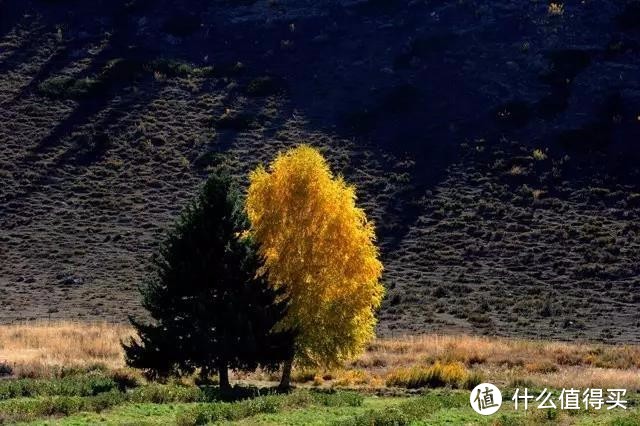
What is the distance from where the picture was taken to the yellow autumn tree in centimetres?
2353

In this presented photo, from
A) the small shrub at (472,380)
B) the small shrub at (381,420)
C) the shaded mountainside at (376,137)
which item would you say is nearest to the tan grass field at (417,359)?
the small shrub at (472,380)

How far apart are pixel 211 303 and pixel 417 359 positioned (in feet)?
38.2

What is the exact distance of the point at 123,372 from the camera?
24.0 meters

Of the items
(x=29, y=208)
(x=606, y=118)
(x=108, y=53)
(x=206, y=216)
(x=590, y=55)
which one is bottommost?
(x=206, y=216)

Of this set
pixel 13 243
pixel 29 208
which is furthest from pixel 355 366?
pixel 29 208

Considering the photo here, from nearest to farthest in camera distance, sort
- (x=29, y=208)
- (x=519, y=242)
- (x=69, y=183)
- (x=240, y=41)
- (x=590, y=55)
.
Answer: (x=519, y=242) < (x=29, y=208) < (x=69, y=183) < (x=590, y=55) < (x=240, y=41)

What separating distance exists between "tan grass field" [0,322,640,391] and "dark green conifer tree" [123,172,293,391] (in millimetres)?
4906

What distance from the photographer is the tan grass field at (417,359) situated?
999 inches

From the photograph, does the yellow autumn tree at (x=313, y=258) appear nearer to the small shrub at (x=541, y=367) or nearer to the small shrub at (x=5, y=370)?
the small shrub at (x=541, y=367)

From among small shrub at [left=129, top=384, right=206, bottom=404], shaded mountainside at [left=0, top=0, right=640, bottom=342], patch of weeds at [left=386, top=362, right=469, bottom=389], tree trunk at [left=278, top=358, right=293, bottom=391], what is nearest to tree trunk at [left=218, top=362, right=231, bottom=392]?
small shrub at [left=129, top=384, right=206, bottom=404]

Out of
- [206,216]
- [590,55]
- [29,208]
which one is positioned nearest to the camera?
[206,216]

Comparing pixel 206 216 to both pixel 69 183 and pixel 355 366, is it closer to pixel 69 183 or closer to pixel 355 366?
pixel 355 366

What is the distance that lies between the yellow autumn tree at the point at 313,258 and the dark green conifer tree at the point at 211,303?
57.3 inches

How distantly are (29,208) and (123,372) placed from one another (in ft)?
120
